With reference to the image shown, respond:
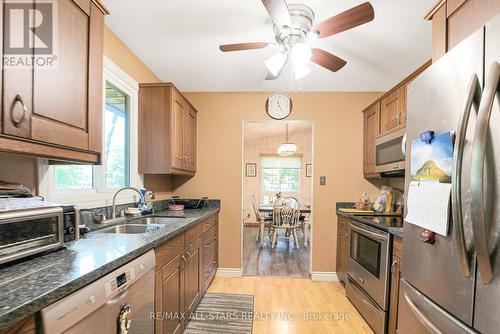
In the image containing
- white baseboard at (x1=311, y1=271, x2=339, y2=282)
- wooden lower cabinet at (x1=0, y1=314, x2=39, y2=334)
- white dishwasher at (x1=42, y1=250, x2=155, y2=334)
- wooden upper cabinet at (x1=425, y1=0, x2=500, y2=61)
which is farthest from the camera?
white baseboard at (x1=311, y1=271, x2=339, y2=282)

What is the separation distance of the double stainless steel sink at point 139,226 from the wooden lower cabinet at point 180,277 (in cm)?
22

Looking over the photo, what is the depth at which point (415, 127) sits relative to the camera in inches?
45.6

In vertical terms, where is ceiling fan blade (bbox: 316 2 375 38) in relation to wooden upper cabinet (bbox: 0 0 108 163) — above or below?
above

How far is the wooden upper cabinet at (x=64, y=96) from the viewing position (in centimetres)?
88

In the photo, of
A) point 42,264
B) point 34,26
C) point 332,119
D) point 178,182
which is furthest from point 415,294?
point 178,182

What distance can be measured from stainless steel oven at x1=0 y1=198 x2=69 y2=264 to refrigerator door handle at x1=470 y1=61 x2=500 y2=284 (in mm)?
1548

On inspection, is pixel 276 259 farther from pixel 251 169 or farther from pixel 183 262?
pixel 251 169

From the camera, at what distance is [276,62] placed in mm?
1790

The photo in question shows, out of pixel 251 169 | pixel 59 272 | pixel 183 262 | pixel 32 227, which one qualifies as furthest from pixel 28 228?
pixel 251 169

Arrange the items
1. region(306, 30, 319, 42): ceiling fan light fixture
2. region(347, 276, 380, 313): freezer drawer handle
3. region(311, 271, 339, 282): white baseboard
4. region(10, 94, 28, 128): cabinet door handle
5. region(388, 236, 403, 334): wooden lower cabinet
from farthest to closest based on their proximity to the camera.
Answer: region(311, 271, 339, 282): white baseboard
region(347, 276, 380, 313): freezer drawer handle
region(388, 236, 403, 334): wooden lower cabinet
region(306, 30, 319, 42): ceiling fan light fixture
region(10, 94, 28, 128): cabinet door handle

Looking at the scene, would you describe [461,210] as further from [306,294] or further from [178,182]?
[178,182]

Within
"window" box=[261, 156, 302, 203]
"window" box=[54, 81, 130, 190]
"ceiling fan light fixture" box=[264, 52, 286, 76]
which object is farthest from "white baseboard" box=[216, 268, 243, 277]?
"window" box=[261, 156, 302, 203]

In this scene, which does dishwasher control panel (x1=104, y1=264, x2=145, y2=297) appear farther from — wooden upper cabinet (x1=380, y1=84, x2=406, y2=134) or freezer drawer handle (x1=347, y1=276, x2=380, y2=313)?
wooden upper cabinet (x1=380, y1=84, x2=406, y2=134)

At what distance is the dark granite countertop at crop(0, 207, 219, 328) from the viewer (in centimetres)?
63
